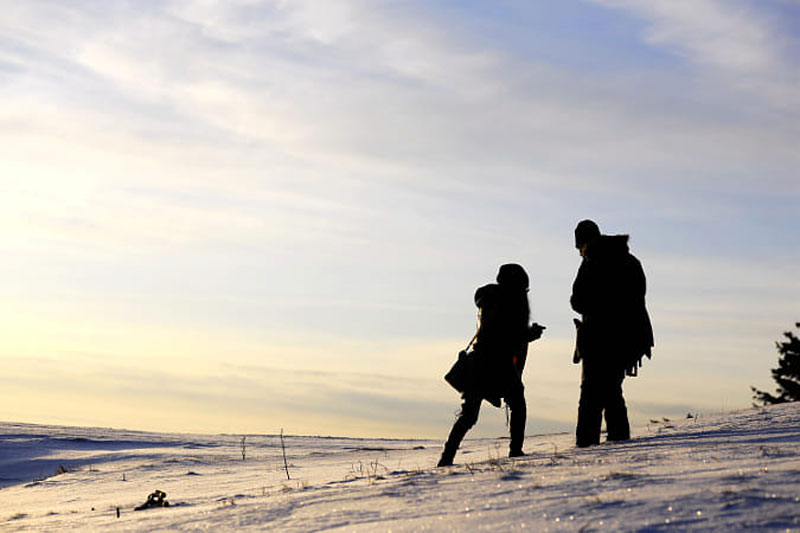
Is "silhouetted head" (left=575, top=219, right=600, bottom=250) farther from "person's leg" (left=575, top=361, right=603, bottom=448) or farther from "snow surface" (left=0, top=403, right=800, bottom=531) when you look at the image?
"snow surface" (left=0, top=403, right=800, bottom=531)

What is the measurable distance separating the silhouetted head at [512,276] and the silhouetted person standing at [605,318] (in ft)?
2.60

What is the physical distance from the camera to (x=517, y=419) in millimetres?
9055

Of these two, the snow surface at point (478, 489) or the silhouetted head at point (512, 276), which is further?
the silhouetted head at point (512, 276)

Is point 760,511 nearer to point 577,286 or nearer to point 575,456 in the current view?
point 575,456

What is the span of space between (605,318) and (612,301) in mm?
180

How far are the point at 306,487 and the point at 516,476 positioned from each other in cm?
206

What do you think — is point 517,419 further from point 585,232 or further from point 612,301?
point 585,232

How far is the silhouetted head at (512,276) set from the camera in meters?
8.88

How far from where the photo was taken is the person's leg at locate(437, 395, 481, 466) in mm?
8797

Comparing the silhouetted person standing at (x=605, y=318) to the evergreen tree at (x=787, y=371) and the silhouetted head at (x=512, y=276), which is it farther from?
the evergreen tree at (x=787, y=371)

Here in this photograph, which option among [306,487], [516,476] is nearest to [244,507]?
[306,487]

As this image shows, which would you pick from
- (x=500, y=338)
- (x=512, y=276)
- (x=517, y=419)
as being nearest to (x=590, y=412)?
(x=517, y=419)

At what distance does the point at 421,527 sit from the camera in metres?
5.27

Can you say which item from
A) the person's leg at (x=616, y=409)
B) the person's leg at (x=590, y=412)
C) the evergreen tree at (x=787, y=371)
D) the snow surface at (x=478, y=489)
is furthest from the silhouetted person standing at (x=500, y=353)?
the evergreen tree at (x=787, y=371)
